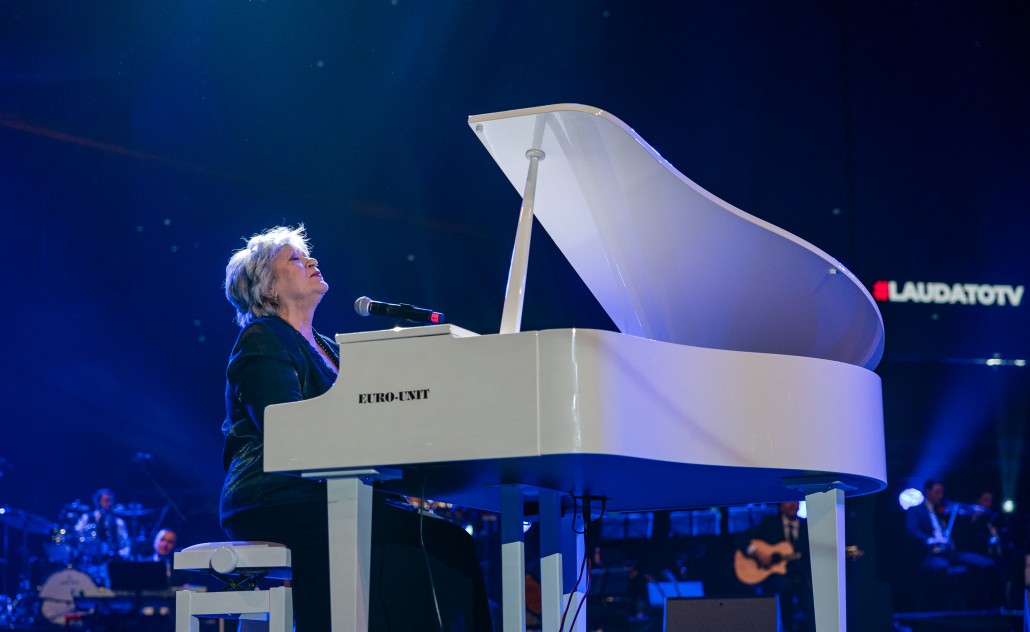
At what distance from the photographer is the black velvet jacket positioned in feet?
8.13

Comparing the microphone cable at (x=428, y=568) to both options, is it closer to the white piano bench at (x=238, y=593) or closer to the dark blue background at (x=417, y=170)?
the white piano bench at (x=238, y=593)

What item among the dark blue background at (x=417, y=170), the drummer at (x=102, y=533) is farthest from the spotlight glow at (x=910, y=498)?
the drummer at (x=102, y=533)

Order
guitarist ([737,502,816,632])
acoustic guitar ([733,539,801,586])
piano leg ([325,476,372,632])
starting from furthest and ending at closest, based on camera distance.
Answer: acoustic guitar ([733,539,801,586]), guitarist ([737,502,816,632]), piano leg ([325,476,372,632])

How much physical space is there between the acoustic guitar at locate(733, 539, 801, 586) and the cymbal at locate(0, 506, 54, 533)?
5.09 metres

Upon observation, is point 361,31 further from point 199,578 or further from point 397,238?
point 199,578

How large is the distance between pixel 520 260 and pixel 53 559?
6285 mm

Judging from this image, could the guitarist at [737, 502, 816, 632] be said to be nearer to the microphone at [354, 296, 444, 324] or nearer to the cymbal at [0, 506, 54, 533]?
the cymbal at [0, 506, 54, 533]

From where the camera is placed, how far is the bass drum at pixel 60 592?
711 centimetres

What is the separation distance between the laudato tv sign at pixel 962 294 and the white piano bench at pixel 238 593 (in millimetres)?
6328

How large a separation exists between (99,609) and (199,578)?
109 centimetres

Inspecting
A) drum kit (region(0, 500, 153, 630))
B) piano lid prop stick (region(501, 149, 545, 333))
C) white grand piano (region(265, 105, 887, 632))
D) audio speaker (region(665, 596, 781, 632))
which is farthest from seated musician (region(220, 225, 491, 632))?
drum kit (region(0, 500, 153, 630))

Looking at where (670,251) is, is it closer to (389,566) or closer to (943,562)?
(389,566)

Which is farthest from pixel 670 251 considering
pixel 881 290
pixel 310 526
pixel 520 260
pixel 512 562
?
pixel 881 290

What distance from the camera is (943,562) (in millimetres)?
7238
